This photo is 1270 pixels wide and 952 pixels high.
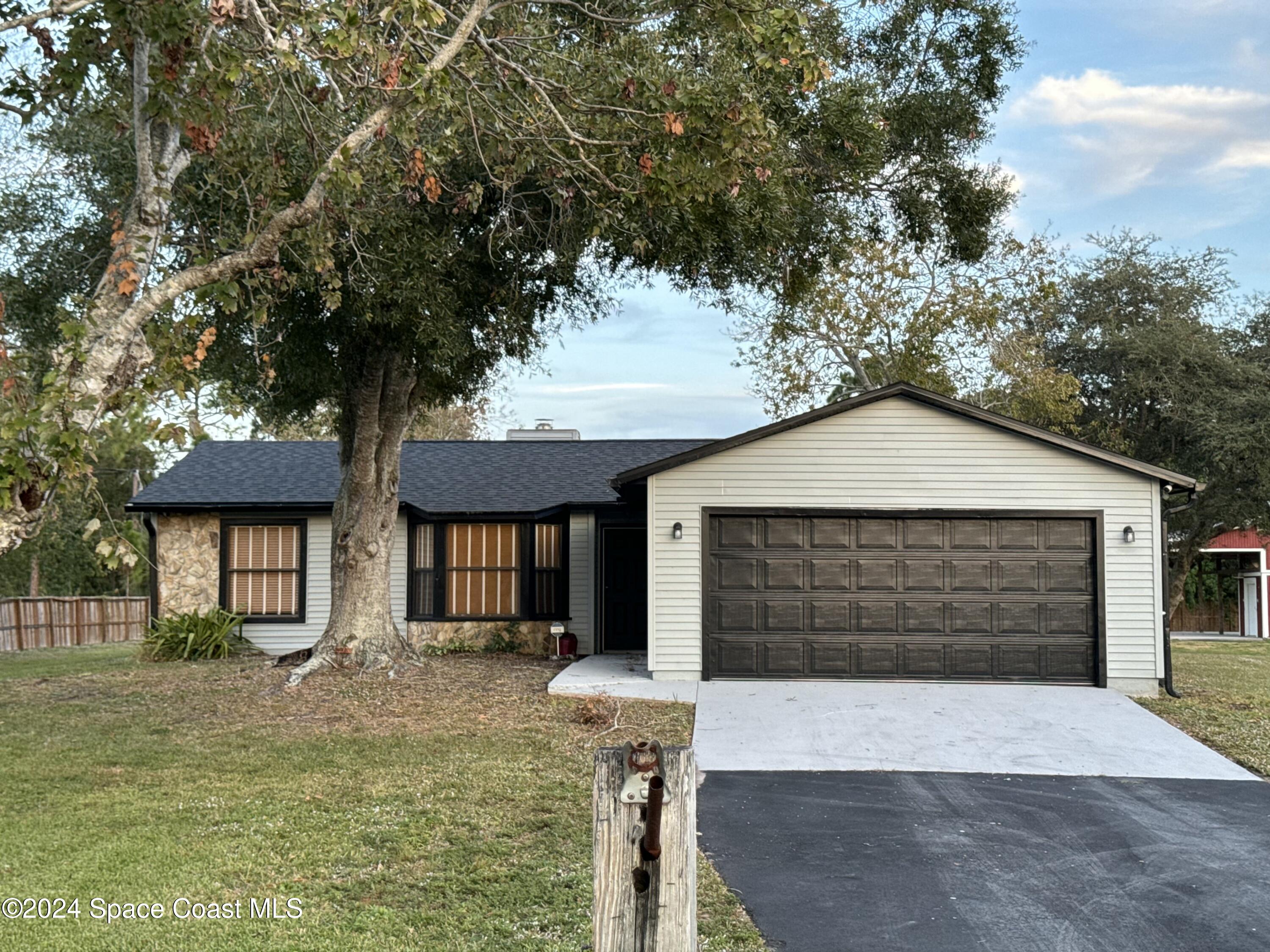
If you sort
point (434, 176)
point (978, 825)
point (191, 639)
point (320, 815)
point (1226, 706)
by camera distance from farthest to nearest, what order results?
point (191, 639) < point (1226, 706) < point (434, 176) < point (978, 825) < point (320, 815)

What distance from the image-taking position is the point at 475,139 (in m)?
10.3

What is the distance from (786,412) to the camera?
29109 millimetres

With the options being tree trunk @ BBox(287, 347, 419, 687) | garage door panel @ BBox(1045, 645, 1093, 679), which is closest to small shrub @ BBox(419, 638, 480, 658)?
Answer: tree trunk @ BBox(287, 347, 419, 687)

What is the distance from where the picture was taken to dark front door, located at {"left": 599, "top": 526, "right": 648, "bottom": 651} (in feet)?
57.5

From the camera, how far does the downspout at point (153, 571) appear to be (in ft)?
58.5

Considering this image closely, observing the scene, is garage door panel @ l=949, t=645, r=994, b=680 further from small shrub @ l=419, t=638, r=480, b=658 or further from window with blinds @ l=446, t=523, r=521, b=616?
small shrub @ l=419, t=638, r=480, b=658

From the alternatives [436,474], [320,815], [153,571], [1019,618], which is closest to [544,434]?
[436,474]

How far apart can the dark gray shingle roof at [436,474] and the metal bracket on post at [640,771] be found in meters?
15.0

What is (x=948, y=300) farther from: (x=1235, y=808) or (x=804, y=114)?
(x=1235, y=808)

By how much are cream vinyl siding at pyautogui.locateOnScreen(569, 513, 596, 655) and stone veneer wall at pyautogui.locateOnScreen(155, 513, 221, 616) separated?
228 inches

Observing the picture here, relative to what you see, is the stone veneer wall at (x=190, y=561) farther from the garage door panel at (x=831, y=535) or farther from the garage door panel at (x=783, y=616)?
the garage door panel at (x=831, y=535)

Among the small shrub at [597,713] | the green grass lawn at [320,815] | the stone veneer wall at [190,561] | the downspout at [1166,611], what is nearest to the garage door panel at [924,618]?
the downspout at [1166,611]

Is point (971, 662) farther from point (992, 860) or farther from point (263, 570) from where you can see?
point (263, 570)

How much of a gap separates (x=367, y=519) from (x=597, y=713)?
16.8 ft
